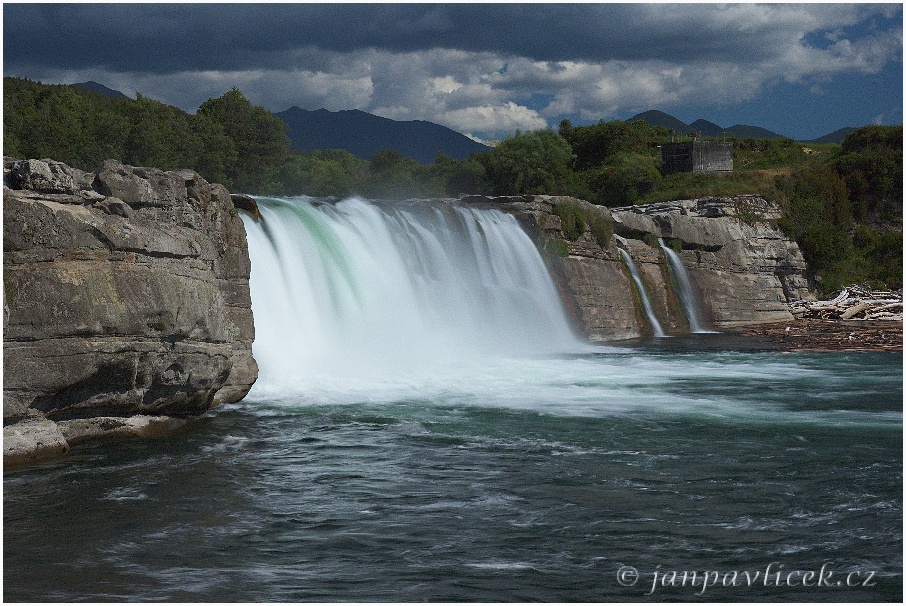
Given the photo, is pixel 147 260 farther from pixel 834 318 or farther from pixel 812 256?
pixel 812 256

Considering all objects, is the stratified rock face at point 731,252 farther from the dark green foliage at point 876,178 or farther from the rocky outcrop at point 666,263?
the dark green foliage at point 876,178

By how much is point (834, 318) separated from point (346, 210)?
19.5m

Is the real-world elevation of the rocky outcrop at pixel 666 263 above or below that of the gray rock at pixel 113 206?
below

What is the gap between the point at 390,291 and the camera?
22.6 metres

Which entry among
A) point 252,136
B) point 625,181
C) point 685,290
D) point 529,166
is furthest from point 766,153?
point 252,136

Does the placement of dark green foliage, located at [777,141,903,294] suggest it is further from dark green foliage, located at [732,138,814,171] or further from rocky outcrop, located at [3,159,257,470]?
rocky outcrop, located at [3,159,257,470]

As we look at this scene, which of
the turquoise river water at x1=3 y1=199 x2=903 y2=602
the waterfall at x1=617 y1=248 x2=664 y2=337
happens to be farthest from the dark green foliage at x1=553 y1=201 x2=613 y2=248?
the turquoise river water at x1=3 y1=199 x2=903 y2=602

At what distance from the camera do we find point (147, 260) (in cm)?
1212

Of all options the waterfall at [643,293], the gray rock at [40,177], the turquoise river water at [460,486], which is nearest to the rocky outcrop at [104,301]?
the gray rock at [40,177]

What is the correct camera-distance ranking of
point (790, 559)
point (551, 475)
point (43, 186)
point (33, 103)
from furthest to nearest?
point (33, 103), point (43, 186), point (551, 475), point (790, 559)

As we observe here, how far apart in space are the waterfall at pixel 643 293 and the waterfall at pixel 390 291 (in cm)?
418

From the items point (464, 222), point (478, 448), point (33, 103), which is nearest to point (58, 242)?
point (478, 448)

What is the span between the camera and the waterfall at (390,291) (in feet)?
61.8

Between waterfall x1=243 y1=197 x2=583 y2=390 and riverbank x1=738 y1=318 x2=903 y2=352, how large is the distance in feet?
20.0
